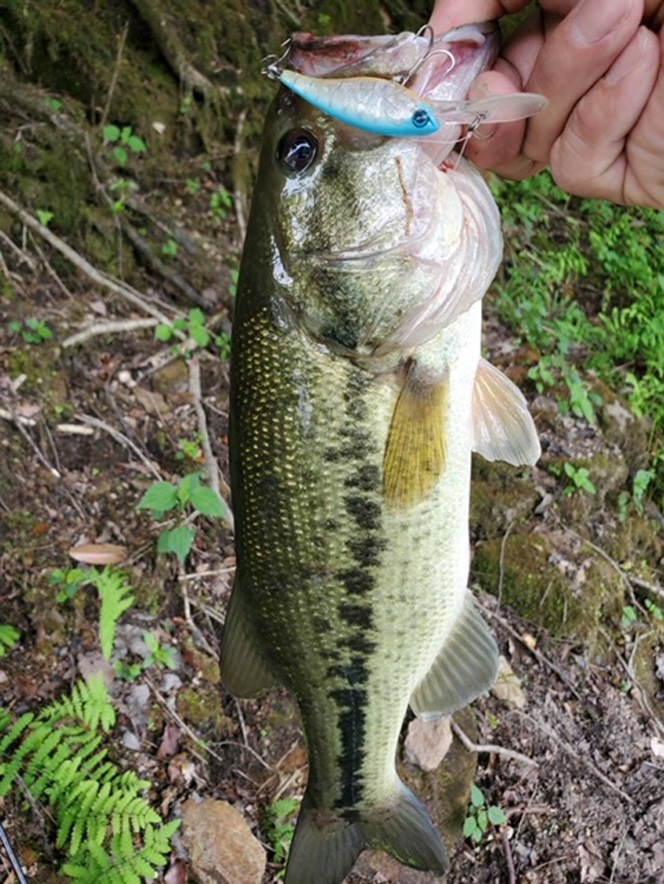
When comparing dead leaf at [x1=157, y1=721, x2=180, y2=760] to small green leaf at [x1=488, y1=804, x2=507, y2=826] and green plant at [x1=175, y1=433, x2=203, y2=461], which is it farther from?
small green leaf at [x1=488, y1=804, x2=507, y2=826]

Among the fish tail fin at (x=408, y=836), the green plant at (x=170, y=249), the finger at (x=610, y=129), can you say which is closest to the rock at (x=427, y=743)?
the fish tail fin at (x=408, y=836)

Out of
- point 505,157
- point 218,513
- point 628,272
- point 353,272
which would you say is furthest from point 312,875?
point 628,272

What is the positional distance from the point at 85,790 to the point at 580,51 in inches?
98.5

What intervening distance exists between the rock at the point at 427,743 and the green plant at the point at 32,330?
8.19 feet

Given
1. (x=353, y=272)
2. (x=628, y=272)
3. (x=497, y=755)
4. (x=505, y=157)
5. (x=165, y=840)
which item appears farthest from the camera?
(x=628, y=272)

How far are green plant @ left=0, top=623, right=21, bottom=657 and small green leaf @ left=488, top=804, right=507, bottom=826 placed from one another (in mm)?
2106

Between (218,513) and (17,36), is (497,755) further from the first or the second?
(17,36)

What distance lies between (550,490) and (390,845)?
8.29ft

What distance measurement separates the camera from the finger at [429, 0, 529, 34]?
1.84 meters

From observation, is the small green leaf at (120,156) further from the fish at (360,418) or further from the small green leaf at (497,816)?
the small green leaf at (497,816)

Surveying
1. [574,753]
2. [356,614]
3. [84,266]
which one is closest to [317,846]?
[356,614]

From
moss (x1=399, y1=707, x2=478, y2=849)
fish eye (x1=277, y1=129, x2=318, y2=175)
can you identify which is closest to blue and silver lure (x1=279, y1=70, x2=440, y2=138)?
fish eye (x1=277, y1=129, x2=318, y2=175)

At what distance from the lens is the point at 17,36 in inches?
162

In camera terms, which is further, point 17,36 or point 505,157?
point 17,36
